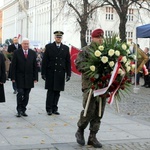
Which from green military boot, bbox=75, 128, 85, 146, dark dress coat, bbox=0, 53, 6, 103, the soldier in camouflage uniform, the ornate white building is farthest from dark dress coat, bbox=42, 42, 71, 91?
the ornate white building

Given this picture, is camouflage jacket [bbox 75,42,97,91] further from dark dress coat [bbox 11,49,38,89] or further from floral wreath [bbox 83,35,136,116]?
dark dress coat [bbox 11,49,38,89]

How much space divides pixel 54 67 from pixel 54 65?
5cm

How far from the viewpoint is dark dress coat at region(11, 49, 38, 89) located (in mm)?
10430

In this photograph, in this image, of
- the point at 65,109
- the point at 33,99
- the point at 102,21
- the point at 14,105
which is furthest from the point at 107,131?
the point at 102,21

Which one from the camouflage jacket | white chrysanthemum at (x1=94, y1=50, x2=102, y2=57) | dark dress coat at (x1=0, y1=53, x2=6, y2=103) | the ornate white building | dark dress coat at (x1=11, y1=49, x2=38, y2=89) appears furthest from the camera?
the ornate white building

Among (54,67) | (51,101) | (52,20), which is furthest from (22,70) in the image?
(52,20)

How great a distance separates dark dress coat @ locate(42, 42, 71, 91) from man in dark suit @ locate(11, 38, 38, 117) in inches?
14.2

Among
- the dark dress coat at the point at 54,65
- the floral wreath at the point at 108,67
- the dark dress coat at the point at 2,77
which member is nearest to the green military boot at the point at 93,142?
the floral wreath at the point at 108,67

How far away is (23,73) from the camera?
10531mm

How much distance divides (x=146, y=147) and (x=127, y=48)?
1.74m

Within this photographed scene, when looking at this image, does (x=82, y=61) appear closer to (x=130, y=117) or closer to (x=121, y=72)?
(x=121, y=72)

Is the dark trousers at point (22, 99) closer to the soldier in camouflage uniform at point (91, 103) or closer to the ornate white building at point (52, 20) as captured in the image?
the soldier in camouflage uniform at point (91, 103)

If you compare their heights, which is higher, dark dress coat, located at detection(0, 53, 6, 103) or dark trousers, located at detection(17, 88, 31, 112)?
dark dress coat, located at detection(0, 53, 6, 103)

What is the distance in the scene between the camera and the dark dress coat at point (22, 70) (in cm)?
1043
